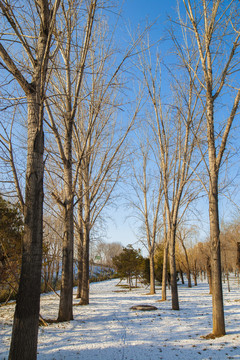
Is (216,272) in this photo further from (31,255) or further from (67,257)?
(31,255)

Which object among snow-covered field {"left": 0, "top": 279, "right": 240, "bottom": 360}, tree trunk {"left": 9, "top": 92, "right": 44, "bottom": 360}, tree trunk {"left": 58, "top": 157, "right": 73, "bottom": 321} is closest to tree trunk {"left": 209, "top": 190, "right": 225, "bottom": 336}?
snow-covered field {"left": 0, "top": 279, "right": 240, "bottom": 360}

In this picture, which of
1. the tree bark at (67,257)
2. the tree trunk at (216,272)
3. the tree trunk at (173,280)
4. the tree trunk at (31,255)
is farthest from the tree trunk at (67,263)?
the tree trunk at (173,280)

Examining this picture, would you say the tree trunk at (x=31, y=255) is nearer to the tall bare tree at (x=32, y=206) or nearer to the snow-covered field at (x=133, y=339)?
the tall bare tree at (x=32, y=206)

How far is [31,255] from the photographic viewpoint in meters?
2.93

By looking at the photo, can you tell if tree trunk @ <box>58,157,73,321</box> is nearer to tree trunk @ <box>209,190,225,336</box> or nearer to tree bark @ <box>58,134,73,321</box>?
tree bark @ <box>58,134,73,321</box>

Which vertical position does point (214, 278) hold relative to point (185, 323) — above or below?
above

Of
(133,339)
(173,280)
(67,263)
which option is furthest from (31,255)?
(173,280)

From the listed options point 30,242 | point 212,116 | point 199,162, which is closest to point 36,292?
point 30,242

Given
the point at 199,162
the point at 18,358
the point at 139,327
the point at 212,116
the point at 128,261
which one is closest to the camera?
the point at 18,358

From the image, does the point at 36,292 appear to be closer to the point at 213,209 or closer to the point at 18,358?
the point at 18,358

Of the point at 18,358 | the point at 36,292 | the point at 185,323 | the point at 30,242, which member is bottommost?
the point at 185,323

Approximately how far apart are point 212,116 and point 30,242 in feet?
16.8

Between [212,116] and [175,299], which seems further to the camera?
[175,299]

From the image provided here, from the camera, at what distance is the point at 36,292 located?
2.90m
